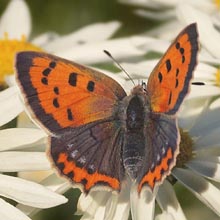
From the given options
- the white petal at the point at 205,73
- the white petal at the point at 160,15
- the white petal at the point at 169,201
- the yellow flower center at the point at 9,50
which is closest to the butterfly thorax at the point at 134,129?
the white petal at the point at 169,201

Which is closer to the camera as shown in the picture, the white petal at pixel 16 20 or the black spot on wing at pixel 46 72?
the black spot on wing at pixel 46 72

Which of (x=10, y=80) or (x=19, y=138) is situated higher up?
(x=10, y=80)

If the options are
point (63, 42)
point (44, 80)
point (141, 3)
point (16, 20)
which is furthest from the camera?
point (141, 3)

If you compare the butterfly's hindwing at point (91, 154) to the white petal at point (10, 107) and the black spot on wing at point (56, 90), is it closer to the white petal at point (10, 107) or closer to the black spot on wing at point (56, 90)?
the black spot on wing at point (56, 90)

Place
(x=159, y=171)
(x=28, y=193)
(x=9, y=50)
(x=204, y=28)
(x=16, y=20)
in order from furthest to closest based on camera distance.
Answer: (x=16, y=20) < (x=9, y=50) < (x=204, y=28) < (x=28, y=193) < (x=159, y=171)

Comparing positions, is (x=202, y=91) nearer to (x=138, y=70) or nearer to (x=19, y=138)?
(x=138, y=70)

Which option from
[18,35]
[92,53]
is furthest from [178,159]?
[18,35]

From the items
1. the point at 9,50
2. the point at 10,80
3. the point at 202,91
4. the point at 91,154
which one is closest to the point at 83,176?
the point at 91,154
